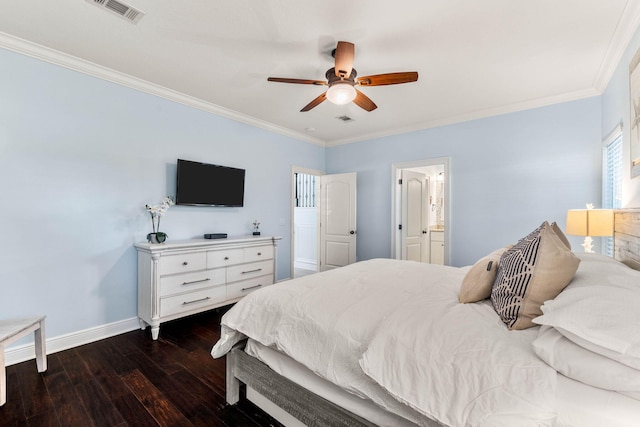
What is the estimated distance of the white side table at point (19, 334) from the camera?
5.95 feet

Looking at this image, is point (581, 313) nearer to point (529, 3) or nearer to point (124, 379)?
point (529, 3)

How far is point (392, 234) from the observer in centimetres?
475

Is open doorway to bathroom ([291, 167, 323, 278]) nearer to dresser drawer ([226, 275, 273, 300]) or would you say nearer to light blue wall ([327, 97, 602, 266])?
light blue wall ([327, 97, 602, 266])

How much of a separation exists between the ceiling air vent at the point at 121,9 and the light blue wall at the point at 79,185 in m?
1.06

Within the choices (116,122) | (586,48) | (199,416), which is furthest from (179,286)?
(586,48)

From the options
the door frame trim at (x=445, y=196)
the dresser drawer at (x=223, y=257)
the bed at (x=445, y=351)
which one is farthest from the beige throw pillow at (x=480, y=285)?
the door frame trim at (x=445, y=196)

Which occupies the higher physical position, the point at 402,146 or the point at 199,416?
the point at 402,146

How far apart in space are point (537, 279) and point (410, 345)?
1.93ft

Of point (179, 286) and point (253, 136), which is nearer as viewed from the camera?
point (179, 286)

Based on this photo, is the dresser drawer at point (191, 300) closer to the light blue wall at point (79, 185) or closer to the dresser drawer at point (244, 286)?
the dresser drawer at point (244, 286)

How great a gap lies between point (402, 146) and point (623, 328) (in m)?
4.14

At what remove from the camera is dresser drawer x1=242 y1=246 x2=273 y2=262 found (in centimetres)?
362

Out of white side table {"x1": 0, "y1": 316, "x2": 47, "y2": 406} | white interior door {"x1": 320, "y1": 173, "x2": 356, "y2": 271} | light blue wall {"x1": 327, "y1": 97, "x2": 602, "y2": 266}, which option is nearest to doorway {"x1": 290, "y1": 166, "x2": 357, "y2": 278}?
white interior door {"x1": 320, "y1": 173, "x2": 356, "y2": 271}

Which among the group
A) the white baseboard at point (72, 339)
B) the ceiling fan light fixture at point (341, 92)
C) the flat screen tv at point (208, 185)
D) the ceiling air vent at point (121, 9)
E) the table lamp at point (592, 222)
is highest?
the ceiling air vent at point (121, 9)
